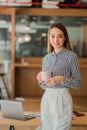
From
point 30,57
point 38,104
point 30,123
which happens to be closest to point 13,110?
point 30,123

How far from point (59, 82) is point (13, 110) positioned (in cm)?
49

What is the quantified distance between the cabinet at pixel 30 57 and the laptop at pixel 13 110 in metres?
3.06

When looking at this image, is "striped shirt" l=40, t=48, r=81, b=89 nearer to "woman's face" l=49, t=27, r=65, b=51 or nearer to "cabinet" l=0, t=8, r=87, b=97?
"woman's face" l=49, t=27, r=65, b=51

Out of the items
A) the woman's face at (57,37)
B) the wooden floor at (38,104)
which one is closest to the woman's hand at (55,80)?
the woman's face at (57,37)

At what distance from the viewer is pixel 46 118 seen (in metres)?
2.22

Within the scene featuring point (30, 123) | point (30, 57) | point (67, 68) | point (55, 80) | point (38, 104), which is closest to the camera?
point (55, 80)

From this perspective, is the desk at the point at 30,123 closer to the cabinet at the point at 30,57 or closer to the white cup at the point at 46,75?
the white cup at the point at 46,75

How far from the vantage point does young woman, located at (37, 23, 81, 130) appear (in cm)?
216

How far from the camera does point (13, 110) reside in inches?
95.6

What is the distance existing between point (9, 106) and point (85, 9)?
11.5 ft

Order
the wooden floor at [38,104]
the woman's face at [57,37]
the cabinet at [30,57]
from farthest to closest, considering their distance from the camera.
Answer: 1. the cabinet at [30,57]
2. the wooden floor at [38,104]
3. the woman's face at [57,37]

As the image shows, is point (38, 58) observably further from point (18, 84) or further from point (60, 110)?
point (60, 110)

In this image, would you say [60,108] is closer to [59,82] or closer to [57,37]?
[59,82]

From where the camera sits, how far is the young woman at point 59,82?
2156 mm
